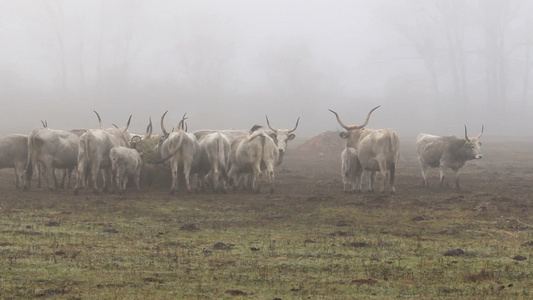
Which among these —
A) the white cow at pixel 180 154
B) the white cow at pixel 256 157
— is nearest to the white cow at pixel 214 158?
the white cow at pixel 256 157

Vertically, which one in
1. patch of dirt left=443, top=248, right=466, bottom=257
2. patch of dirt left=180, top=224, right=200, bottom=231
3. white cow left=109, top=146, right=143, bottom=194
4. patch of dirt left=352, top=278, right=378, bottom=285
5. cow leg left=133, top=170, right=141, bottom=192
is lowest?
patch of dirt left=352, top=278, right=378, bottom=285

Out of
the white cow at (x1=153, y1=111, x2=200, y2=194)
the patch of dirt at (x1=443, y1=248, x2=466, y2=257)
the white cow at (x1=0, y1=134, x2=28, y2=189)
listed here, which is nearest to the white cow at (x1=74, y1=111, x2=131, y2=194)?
the white cow at (x1=153, y1=111, x2=200, y2=194)

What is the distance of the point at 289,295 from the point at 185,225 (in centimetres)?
538

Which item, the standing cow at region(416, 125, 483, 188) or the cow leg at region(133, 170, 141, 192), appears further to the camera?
the standing cow at region(416, 125, 483, 188)

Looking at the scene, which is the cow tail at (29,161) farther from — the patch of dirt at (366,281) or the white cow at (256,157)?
the patch of dirt at (366,281)

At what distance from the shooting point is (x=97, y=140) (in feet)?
58.6

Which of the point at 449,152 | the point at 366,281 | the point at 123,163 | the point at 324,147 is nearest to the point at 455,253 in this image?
the point at 366,281

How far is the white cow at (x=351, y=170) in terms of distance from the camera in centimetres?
1959

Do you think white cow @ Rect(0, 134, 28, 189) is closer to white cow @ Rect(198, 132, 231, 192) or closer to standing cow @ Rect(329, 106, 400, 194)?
white cow @ Rect(198, 132, 231, 192)

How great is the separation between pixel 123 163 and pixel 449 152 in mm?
9962

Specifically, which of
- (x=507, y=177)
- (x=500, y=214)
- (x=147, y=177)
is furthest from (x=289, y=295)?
(x=507, y=177)

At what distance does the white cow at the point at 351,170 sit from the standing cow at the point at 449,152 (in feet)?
9.28

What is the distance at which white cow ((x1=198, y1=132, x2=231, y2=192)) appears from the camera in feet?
61.7

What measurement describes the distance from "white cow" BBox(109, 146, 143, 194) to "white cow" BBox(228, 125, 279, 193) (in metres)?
2.77
